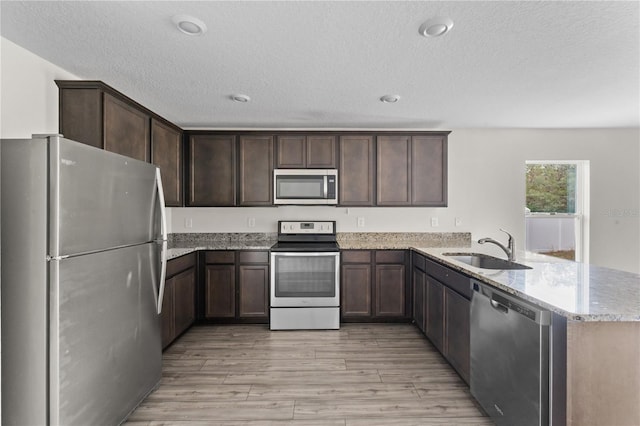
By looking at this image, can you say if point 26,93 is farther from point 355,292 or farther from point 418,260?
point 418,260

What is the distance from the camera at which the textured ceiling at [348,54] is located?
5.44 feet

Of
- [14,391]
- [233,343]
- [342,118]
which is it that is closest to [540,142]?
[342,118]

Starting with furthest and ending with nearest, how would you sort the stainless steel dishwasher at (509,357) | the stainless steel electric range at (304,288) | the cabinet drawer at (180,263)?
the stainless steel electric range at (304,288)
the cabinet drawer at (180,263)
the stainless steel dishwasher at (509,357)

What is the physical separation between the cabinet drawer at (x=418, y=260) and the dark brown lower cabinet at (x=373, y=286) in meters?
0.13

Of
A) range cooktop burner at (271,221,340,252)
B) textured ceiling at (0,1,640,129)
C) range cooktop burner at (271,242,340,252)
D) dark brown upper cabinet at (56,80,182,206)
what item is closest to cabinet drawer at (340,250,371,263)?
range cooktop burner at (271,242,340,252)

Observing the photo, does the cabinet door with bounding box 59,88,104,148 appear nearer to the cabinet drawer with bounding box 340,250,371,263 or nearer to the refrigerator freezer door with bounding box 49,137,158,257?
the refrigerator freezer door with bounding box 49,137,158,257

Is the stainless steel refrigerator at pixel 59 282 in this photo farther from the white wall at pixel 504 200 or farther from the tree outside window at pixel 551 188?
the tree outside window at pixel 551 188

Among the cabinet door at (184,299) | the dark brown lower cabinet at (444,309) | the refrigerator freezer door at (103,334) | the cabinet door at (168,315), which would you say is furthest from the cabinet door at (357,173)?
the refrigerator freezer door at (103,334)

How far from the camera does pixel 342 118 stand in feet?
11.5

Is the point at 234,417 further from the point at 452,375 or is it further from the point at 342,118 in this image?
the point at 342,118

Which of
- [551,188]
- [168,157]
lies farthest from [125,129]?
[551,188]

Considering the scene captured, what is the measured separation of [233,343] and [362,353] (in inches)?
49.8

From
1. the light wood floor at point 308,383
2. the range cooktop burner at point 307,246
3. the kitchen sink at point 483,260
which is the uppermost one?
the range cooktop burner at point 307,246

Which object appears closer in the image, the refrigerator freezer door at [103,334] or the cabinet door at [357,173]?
the refrigerator freezer door at [103,334]
